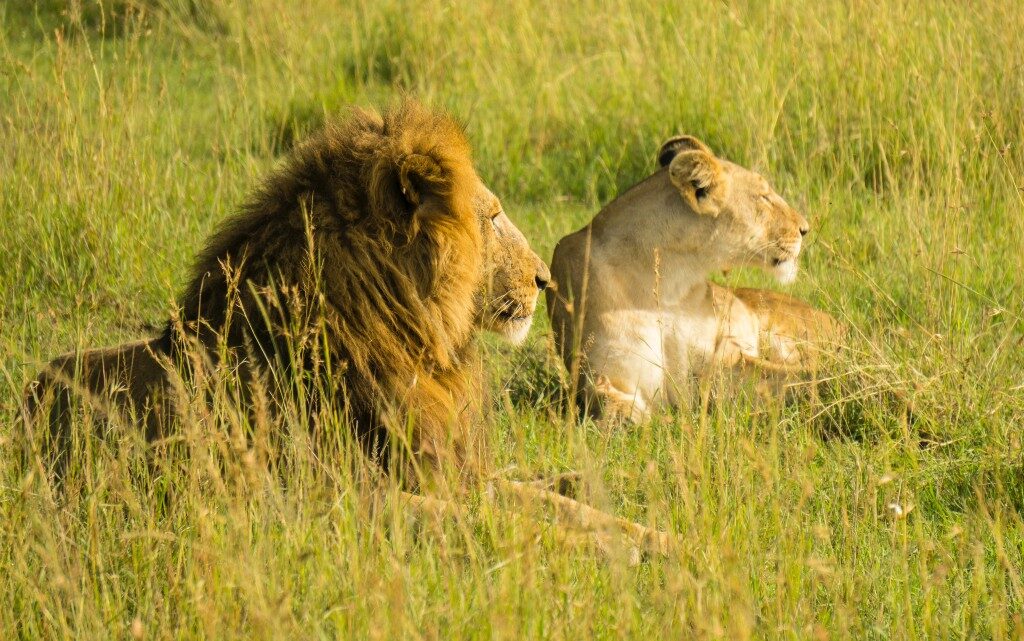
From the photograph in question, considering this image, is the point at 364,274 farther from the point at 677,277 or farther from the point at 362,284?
the point at 677,277

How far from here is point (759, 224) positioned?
16.0 feet

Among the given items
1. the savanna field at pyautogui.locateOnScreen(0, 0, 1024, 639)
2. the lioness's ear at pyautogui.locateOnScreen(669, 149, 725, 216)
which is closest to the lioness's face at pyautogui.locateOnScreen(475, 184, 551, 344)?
the savanna field at pyautogui.locateOnScreen(0, 0, 1024, 639)

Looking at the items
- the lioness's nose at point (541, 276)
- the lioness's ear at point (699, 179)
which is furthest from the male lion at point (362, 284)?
the lioness's ear at point (699, 179)

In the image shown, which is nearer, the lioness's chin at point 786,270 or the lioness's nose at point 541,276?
the lioness's nose at point 541,276

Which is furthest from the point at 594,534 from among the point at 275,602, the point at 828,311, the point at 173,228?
the point at 173,228

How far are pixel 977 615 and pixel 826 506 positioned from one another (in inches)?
29.9

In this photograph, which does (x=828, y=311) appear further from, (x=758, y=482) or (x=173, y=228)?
(x=173, y=228)

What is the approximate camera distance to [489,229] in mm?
3553

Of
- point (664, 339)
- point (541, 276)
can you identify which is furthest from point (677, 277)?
point (541, 276)

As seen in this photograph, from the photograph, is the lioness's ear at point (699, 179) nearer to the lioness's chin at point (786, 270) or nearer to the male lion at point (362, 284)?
the lioness's chin at point (786, 270)

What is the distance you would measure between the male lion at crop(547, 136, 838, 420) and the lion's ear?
1526 millimetres

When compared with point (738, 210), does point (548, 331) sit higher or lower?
lower

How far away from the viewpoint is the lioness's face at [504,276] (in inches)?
139

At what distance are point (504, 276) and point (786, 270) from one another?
170 cm
